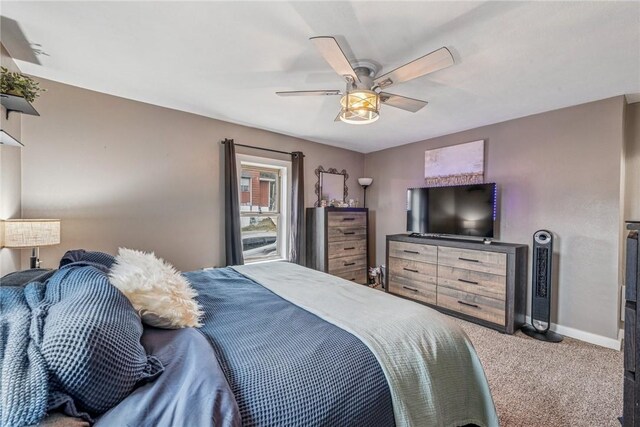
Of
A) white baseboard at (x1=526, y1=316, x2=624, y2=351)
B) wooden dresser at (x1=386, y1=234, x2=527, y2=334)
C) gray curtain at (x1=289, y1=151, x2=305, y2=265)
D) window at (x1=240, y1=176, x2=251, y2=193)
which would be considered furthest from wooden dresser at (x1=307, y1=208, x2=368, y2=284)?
white baseboard at (x1=526, y1=316, x2=624, y2=351)

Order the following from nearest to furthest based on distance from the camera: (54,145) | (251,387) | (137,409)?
1. (137,409)
2. (251,387)
3. (54,145)

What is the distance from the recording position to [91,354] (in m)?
0.73

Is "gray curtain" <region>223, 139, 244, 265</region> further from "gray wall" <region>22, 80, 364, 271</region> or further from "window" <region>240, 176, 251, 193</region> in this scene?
"window" <region>240, 176, 251, 193</region>

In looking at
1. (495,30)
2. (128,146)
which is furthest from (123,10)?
(495,30)

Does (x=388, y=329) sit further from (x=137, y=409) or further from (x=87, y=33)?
(x=87, y=33)

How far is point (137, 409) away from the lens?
2.42 feet

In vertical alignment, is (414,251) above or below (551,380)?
above

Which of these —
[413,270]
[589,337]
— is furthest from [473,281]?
[589,337]

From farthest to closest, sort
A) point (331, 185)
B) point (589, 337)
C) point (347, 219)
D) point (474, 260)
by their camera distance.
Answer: point (331, 185)
point (347, 219)
point (474, 260)
point (589, 337)

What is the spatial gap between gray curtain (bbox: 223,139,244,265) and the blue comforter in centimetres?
203

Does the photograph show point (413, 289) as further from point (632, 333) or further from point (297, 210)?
point (632, 333)

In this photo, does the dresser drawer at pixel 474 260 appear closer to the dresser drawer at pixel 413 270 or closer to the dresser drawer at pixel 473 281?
the dresser drawer at pixel 473 281

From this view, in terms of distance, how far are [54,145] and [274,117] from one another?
2.11 metres

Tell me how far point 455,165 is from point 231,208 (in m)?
3.15
